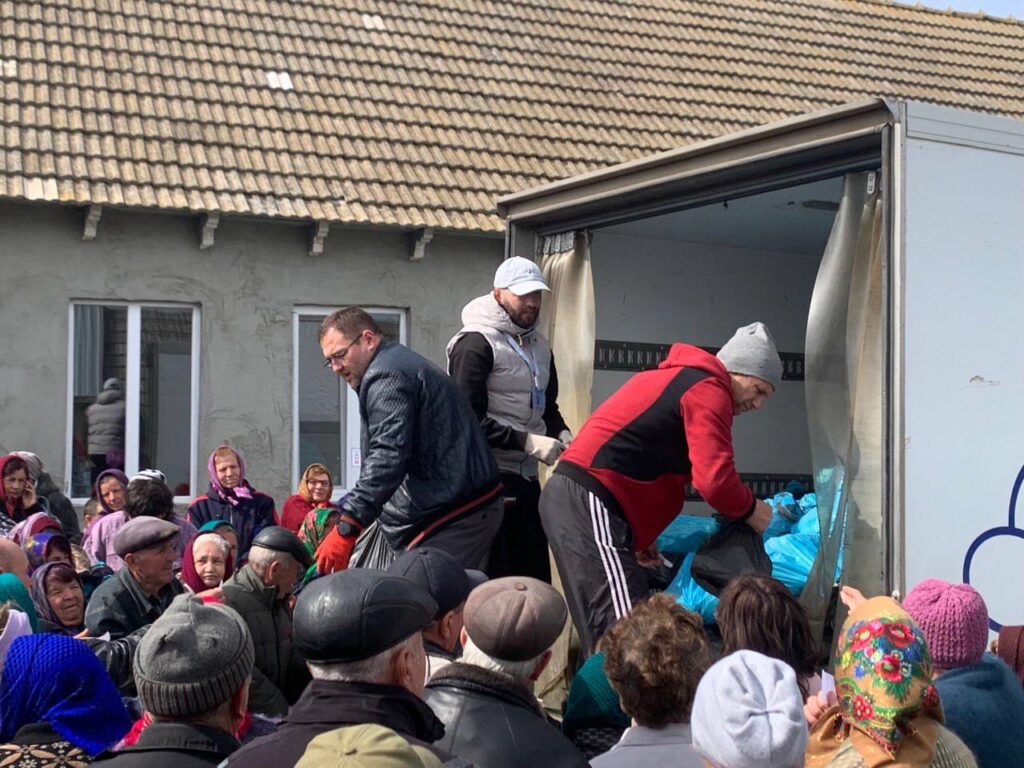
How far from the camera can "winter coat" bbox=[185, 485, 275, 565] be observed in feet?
30.3

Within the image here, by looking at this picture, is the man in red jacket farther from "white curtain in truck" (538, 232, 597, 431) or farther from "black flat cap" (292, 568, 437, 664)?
"black flat cap" (292, 568, 437, 664)

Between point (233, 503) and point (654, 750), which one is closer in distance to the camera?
point (654, 750)

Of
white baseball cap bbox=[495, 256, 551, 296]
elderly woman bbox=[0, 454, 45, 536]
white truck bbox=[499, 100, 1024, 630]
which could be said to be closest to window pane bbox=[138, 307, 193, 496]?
elderly woman bbox=[0, 454, 45, 536]

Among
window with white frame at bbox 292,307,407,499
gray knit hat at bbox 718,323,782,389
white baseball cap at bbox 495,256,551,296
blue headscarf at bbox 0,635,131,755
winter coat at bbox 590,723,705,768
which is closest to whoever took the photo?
winter coat at bbox 590,723,705,768

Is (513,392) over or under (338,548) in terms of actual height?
over

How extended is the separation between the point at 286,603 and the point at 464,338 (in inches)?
54.8

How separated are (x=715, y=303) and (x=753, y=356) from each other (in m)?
2.90

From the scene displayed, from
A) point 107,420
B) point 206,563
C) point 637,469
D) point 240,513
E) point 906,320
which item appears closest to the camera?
point 906,320

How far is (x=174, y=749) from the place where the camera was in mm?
2896

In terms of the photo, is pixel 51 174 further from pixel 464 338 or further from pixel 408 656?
pixel 408 656

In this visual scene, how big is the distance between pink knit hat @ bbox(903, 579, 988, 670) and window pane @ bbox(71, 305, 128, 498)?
30.3 feet

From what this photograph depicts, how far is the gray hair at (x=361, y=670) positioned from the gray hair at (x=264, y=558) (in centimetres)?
251

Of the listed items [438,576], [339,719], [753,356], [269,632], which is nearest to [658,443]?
[753,356]

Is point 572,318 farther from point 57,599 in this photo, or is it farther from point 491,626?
point 491,626
